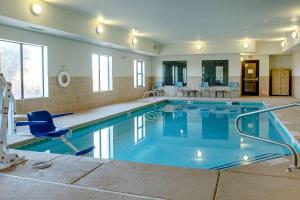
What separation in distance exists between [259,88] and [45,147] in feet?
36.4

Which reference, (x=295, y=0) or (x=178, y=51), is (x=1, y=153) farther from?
(x=178, y=51)

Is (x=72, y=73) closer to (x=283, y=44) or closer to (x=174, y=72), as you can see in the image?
(x=174, y=72)

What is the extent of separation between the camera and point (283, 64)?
13.7m

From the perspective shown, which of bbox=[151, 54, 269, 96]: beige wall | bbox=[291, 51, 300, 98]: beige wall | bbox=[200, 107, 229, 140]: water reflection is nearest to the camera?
bbox=[200, 107, 229, 140]: water reflection

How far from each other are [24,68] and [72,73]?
1.64 m

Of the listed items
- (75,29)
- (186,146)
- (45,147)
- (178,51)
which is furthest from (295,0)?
(178,51)

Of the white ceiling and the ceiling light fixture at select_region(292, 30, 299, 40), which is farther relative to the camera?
the ceiling light fixture at select_region(292, 30, 299, 40)

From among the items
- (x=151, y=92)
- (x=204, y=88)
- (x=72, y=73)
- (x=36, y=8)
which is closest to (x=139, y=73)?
(x=151, y=92)

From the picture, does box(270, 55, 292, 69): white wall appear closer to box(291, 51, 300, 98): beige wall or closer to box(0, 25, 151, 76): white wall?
box(291, 51, 300, 98): beige wall

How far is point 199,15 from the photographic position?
7.59 metres

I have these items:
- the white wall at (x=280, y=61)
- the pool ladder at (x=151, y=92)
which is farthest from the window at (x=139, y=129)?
the white wall at (x=280, y=61)

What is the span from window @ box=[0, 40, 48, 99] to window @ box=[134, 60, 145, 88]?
605 centimetres

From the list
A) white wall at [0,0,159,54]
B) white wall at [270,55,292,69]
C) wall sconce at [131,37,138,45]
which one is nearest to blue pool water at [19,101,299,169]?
white wall at [0,0,159,54]

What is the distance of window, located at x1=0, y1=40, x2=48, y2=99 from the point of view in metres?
6.23
